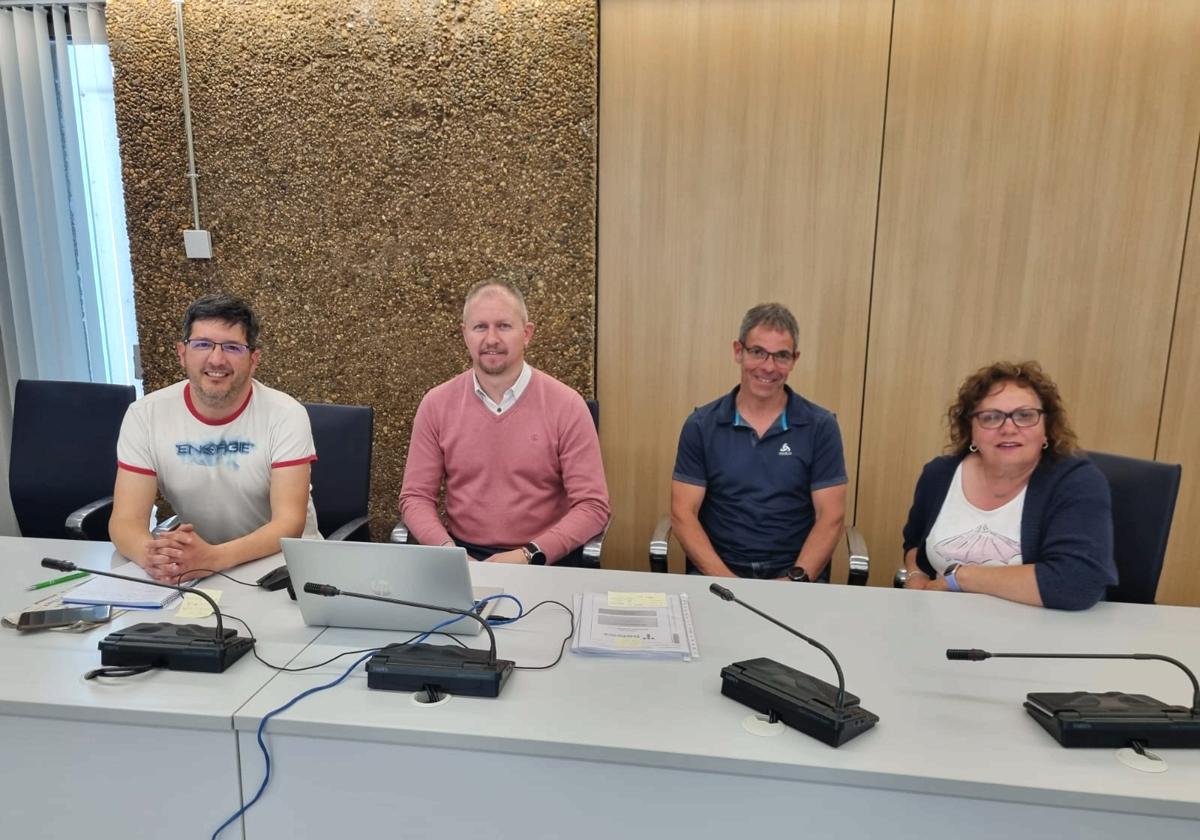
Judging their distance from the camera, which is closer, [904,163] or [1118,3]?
[1118,3]

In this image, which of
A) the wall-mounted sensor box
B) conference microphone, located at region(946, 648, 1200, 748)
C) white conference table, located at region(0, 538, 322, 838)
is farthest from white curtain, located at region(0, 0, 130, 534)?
conference microphone, located at region(946, 648, 1200, 748)

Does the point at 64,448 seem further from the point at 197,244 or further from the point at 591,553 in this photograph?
the point at 591,553

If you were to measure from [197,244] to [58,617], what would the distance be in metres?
2.15

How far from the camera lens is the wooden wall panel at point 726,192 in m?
2.82

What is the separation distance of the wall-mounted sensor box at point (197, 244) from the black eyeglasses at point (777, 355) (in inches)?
93.9

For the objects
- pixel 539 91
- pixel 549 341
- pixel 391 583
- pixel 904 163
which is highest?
pixel 539 91

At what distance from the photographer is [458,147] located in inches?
118

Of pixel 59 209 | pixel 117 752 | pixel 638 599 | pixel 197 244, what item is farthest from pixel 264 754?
pixel 59 209

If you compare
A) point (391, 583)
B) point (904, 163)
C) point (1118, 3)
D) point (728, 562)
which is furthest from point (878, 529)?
point (391, 583)

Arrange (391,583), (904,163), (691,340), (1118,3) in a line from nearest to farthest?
Answer: 1. (391,583)
2. (1118,3)
3. (904,163)
4. (691,340)

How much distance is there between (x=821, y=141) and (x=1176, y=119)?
1.24 m

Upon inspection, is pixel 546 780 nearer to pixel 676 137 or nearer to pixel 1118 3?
pixel 676 137

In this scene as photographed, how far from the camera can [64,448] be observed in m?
2.59

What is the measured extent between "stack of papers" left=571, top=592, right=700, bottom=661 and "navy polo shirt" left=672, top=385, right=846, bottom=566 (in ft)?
2.53
